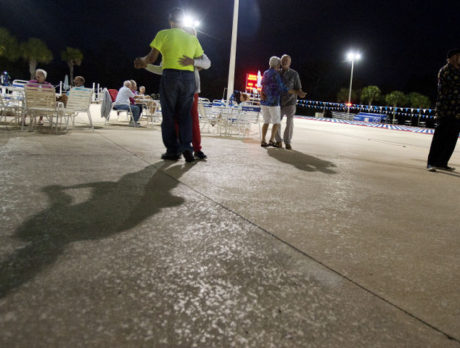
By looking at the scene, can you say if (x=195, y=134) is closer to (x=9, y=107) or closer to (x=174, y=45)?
(x=174, y=45)

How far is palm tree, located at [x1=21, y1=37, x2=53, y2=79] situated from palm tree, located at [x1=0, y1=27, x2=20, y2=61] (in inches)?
62.2

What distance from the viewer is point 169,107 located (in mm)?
4457

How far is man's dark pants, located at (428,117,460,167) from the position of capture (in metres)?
5.30

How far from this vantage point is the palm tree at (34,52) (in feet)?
165

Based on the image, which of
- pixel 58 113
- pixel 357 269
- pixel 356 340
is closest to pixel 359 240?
pixel 357 269

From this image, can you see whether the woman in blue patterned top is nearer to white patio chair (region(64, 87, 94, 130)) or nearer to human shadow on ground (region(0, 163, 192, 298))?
white patio chair (region(64, 87, 94, 130))

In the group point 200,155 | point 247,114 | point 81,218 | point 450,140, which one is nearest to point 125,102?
point 247,114

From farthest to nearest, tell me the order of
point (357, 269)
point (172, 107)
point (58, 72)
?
point (58, 72) < point (172, 107) < point (357, 269)

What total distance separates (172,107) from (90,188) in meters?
1.83

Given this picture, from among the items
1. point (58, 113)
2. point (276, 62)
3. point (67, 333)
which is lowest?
point (67, 333)

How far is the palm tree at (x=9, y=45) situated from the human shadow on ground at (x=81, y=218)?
170 feet

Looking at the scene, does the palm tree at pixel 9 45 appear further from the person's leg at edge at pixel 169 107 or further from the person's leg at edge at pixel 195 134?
the person's leg at edge at pixel 169 107

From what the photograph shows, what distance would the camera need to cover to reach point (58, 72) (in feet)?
209

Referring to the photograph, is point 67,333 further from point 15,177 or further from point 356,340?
point 15,177
